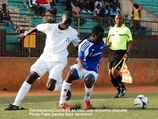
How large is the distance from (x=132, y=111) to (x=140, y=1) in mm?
19509

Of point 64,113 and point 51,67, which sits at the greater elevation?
point 51,67

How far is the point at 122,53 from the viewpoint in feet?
46.3

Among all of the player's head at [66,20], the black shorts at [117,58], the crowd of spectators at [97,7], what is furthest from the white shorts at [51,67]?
the crowd of spectators at [97,7]

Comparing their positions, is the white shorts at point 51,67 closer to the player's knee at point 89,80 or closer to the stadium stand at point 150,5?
the player's knee at point 89,80

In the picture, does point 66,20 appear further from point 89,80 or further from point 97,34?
point 89,80

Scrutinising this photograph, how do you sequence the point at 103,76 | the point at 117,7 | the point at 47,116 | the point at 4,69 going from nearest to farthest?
the point at 47,116, the point at 4,69, the point at 103,76, the point at 117,7

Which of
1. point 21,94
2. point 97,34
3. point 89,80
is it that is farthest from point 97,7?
point 21,94

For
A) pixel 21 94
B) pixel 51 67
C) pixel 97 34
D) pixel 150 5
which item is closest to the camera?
pixel 21 94

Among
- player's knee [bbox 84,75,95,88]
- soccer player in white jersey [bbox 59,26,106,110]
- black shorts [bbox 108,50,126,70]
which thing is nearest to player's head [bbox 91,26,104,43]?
soccer player in white jersey [bbox 59,26,106,110]

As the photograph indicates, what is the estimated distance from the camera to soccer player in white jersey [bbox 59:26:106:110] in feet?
32.7

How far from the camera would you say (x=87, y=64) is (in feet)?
33.6

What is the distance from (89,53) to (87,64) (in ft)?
0.76

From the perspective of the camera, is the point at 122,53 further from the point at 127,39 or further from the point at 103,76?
the point at 103,76

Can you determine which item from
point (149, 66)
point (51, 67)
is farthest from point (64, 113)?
point (149, 66)
